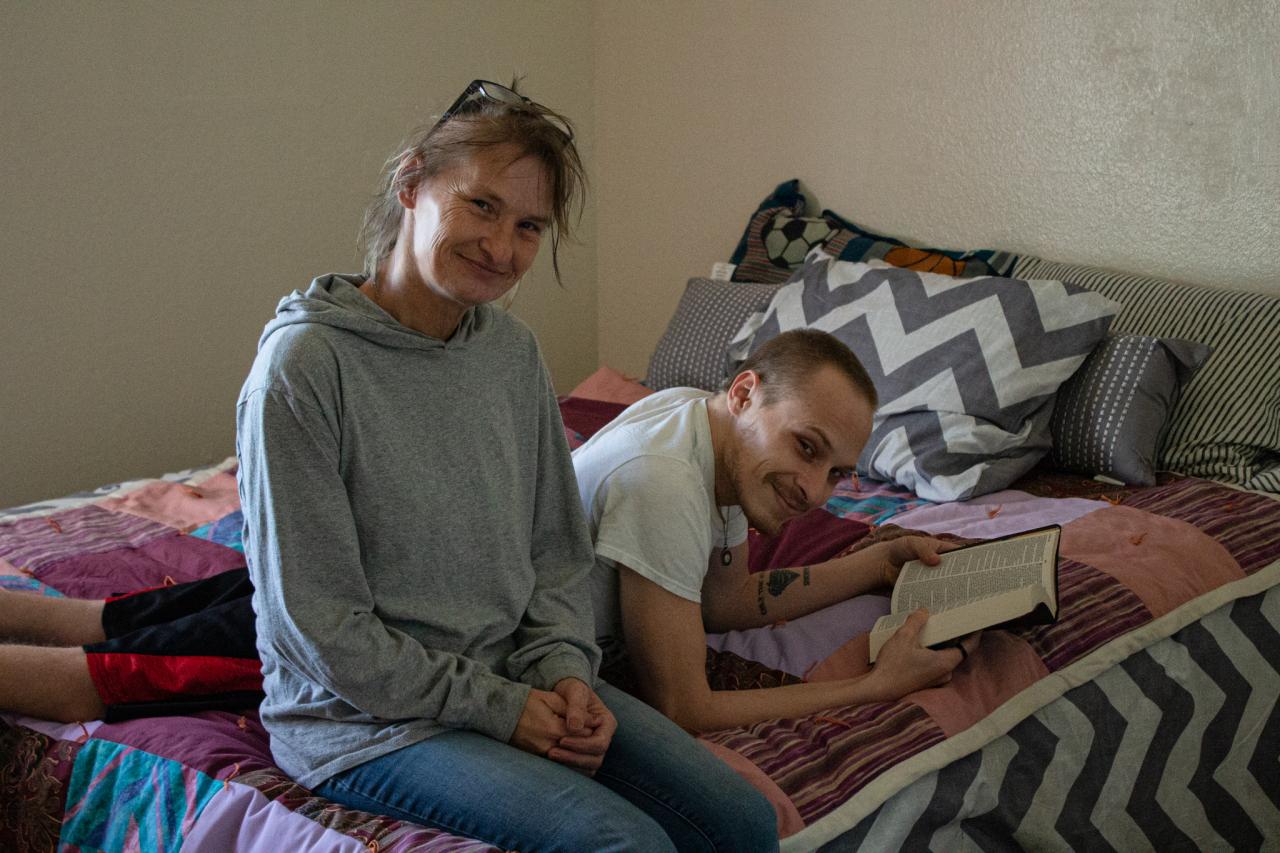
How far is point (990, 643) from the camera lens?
59.0 inches

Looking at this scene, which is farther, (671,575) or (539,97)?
(539,97)

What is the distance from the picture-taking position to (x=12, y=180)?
2.49 meters

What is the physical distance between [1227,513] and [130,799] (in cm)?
166

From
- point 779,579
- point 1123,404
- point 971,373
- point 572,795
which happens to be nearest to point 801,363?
point 779,579

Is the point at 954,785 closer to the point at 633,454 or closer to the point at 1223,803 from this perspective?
the point at 633,454

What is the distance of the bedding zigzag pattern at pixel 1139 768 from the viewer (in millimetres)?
1313

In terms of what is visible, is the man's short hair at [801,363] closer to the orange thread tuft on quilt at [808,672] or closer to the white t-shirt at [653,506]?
the white t-shirt at [653,506]

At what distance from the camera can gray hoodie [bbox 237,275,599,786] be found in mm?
1070

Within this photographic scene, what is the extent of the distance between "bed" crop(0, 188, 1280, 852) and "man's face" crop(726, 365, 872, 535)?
A: 0.25 metres

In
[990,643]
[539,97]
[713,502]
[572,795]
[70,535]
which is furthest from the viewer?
[539,97]

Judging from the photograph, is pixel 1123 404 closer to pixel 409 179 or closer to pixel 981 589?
pixel 981 589

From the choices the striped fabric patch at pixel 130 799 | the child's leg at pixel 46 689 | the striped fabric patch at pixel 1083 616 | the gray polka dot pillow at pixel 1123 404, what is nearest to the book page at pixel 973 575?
the striped fabric patch at pixel 1083 616

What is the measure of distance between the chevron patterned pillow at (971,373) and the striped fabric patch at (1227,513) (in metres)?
0.24

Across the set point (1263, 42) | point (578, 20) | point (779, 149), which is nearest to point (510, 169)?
point (1263, 42)
